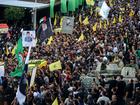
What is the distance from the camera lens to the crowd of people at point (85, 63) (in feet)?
60.8

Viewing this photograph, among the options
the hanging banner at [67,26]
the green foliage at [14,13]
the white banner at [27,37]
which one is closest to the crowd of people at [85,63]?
the hanging banner at [67,26]

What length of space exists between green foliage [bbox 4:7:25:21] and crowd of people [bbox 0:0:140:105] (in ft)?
28.0

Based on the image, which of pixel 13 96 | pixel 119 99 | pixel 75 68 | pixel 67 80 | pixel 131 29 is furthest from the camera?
pixel 131 29

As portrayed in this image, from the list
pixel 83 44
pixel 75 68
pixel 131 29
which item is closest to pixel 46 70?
pixel 75 68

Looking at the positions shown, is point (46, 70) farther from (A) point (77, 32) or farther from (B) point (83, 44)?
(A) point (77, 32)

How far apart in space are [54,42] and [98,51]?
15.6ft

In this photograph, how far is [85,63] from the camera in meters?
24.4

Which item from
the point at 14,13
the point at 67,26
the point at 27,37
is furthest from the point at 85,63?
the point at 14,13

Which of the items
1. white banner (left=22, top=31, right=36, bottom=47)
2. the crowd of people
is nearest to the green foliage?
the crowd of people

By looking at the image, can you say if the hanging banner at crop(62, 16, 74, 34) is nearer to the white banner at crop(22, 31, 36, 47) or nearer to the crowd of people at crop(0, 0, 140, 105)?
the crowd of people at crop(0, 0, 140, 105)

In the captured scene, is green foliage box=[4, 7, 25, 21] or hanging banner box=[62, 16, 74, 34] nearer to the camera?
hanging banner box=[62, 16, 74, 34]

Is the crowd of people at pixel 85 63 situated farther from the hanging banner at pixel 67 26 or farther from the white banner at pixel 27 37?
the white banner at pixel 27 37

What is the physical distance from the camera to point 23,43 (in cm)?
2547

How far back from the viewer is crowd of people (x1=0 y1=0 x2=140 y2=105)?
60.8 feet
